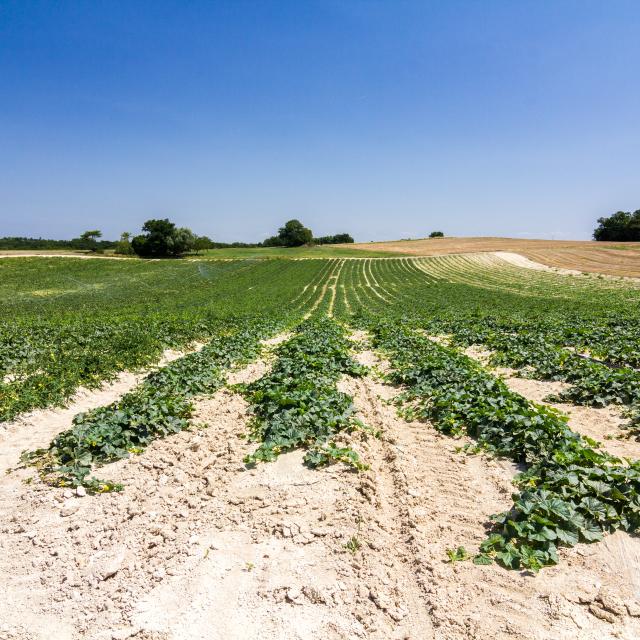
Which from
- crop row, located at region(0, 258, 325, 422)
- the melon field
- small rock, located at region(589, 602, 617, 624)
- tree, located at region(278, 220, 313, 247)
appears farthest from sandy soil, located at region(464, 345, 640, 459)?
tree, located at region(278, 220, 313, 247)

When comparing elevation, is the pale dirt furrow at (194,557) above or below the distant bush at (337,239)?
below

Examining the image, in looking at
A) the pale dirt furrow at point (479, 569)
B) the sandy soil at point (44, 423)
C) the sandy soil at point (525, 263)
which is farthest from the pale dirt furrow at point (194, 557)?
the sandy soil at point (525, 263)

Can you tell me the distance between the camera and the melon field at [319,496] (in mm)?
4023

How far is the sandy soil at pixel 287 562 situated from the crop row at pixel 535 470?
9.7 inches

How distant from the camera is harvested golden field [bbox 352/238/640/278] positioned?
194 ft

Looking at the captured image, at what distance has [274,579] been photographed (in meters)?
4.41

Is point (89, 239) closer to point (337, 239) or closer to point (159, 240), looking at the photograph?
point (159, 240)

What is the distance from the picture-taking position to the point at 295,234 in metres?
118

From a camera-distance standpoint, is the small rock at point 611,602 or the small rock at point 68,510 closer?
the small rock at point 611,602

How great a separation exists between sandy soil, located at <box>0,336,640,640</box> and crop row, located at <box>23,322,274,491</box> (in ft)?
1.27

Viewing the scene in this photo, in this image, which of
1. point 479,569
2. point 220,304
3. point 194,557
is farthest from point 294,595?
point 220,304

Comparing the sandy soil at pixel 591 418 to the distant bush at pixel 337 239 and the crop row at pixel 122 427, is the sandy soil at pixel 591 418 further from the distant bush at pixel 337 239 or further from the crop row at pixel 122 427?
the distant bush at pixel 337 239

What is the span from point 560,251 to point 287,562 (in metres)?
88.7

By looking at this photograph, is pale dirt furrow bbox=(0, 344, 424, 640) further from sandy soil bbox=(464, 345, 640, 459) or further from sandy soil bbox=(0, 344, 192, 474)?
sandy soil bbox=(464, 345, 640, 459)
